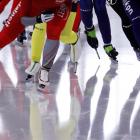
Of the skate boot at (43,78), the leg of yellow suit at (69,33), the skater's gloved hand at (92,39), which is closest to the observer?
the skate boot at (43,78)

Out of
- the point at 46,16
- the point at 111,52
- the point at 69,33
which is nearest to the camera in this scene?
the point at 46,16

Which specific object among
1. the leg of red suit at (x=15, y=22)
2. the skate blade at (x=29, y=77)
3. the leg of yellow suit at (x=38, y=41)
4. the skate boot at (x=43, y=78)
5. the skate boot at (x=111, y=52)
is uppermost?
the leg of red suit at (x=15, y=22)

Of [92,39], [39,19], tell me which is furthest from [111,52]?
[39,19]

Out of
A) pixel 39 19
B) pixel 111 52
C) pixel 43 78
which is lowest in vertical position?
pixel 111 52

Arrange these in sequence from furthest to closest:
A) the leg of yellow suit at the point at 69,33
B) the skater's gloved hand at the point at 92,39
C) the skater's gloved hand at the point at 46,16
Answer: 1. the skater's gloved hand at the point at 92,39
2. the leg of yellow suit at the point at 69,33
3. the skater's gloved hand at the point at 46,16

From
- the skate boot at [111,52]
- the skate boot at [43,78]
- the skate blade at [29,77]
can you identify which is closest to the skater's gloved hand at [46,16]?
the skate boot at [43,78]

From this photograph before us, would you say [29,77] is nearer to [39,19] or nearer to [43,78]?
[43,78]

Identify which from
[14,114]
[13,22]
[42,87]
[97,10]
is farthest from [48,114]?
[97,10]

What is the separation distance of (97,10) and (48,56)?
86 cm

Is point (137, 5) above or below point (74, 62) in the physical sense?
above

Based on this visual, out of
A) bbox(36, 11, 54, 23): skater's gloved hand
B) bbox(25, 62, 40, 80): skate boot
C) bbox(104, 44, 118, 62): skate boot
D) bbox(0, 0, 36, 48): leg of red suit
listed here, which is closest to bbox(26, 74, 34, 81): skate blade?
bbox(25, 62, 40, 80): skate boot

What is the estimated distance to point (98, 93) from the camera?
3299 millimetres

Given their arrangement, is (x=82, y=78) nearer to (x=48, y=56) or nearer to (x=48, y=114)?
(x=48, y=56)

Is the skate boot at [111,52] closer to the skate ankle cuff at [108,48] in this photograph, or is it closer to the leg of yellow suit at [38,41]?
the skate ankle cuff at [108,48]
